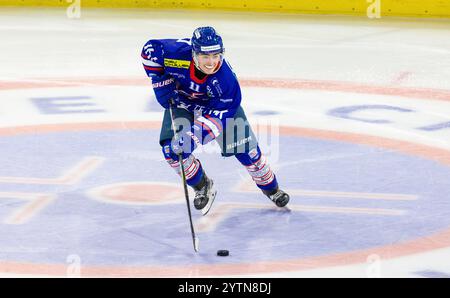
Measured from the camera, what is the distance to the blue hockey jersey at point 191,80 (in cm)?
702

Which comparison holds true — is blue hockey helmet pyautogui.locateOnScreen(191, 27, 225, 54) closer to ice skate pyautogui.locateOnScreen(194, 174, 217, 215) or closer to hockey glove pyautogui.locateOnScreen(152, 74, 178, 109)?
hockey glove pyautogui.locateOnScreen(152, 74, 178, 109)

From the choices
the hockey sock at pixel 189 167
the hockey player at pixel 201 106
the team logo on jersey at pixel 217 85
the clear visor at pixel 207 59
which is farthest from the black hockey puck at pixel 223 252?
the clear visor at pixel 207 59

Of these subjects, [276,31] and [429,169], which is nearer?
[429,169]

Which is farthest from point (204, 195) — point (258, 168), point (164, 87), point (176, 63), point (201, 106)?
point (176, 63)

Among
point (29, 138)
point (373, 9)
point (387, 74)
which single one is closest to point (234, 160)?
point (29, 138)

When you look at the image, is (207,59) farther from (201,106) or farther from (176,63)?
(201,106)

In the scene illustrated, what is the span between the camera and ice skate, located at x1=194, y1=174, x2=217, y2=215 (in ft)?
24.1

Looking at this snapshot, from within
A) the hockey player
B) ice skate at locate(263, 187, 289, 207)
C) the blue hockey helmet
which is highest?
the blue hockey helmet

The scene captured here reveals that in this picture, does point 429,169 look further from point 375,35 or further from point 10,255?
point 375,35

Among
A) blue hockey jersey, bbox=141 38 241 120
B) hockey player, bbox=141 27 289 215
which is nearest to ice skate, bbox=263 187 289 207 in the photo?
hockey player, bbox=141 27 289 215

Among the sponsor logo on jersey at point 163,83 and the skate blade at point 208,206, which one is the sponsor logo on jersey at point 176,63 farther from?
the skate blade at point 208,206

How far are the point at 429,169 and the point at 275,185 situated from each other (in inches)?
63.6
